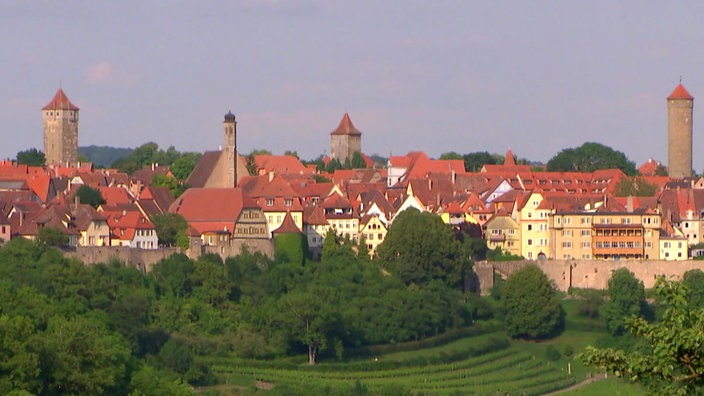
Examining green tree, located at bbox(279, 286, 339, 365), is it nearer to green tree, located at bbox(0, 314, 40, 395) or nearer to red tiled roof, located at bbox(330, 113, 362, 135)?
green tree, located at bbox(0, 314, 40, 395)

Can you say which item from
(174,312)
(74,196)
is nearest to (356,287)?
(174,312)

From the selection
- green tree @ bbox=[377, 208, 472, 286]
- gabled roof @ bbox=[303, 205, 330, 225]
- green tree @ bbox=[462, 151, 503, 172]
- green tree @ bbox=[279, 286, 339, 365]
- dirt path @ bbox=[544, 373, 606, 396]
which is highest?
green tree @ bbox=[462, 151, 503, 172]

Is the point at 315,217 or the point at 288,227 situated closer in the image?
the point at 288,227

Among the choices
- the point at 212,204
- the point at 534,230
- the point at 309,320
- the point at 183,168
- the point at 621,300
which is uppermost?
the point at 183,168

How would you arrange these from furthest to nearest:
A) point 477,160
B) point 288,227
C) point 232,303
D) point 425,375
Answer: point 477,160 < point 288,227 < point 232,303 < point 425,375

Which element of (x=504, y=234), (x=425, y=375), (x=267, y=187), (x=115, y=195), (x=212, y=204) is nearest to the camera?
(x=425, y=375)

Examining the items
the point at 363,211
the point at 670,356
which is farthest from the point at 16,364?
the point at 363,211

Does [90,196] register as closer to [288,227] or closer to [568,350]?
[288,227]

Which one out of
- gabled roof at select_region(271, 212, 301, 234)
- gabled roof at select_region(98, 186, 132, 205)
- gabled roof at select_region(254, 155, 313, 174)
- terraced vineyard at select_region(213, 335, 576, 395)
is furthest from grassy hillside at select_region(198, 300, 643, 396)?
gabled roof at select_region(254, 155, 313, 174)
